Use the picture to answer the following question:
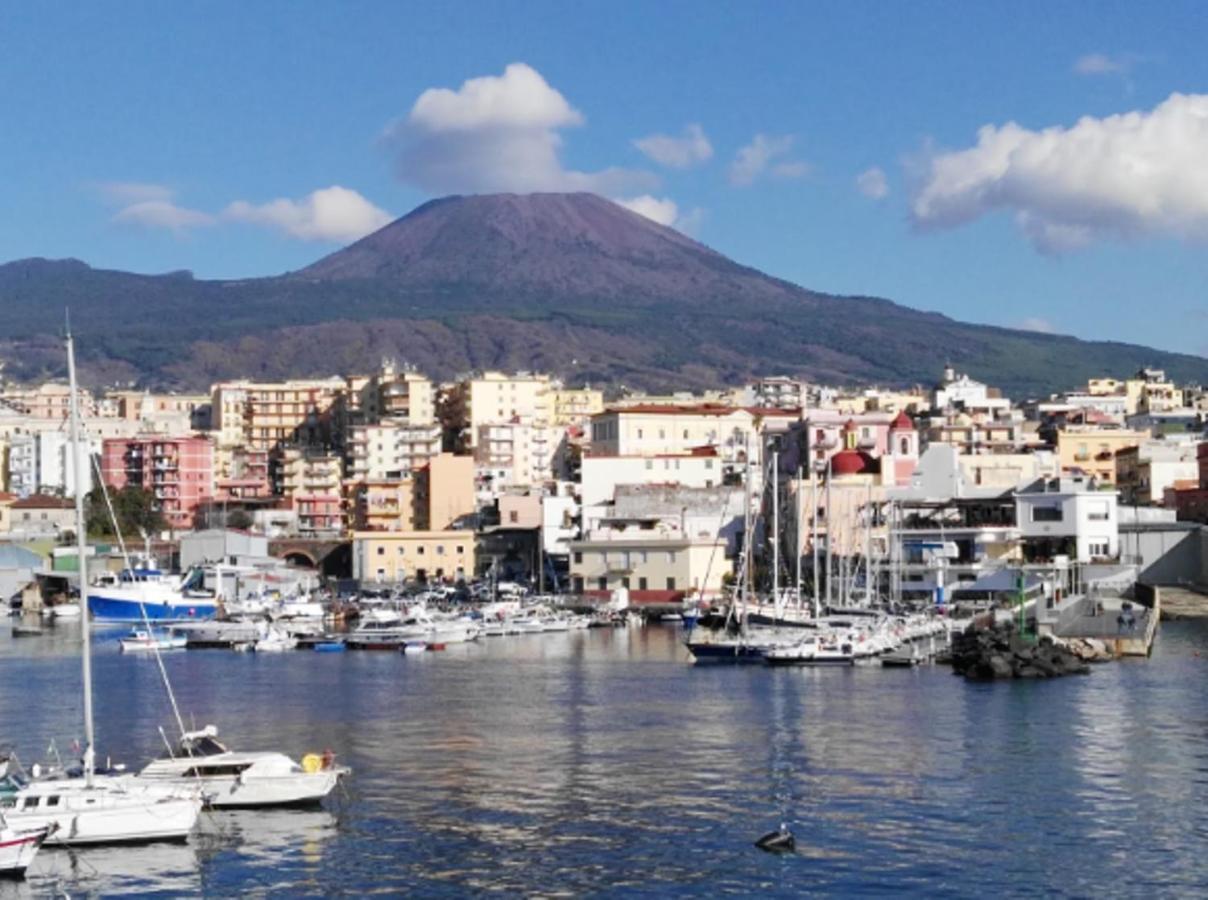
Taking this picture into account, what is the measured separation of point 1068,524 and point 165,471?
197 ft

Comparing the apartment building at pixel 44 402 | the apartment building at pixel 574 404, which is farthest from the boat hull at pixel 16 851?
the apartment building at pixel 44 402

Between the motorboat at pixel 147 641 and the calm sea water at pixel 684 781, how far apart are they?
1116 cm

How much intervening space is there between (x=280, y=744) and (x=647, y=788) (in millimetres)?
8604

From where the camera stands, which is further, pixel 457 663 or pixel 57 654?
pixel 57 654

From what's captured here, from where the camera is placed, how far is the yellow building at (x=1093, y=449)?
99.9 m

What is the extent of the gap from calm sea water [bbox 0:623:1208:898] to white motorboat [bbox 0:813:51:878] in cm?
34

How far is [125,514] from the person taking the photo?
103688 mm

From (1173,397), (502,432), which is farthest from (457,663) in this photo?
(1173,397)

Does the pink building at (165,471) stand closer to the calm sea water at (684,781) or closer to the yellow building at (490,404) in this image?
the yellow building at (490,404)

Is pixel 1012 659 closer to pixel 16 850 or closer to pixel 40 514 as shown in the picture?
pixel 16 850

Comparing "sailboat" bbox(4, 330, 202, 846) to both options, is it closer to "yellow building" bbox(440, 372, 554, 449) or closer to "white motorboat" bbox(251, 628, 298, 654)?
"white motorboat" bbox(251, 628, 298, 654)

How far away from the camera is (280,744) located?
36312mm

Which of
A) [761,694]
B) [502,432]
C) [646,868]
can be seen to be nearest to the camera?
[646,868]

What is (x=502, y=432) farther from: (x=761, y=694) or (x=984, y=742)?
(x=984, y=742)
